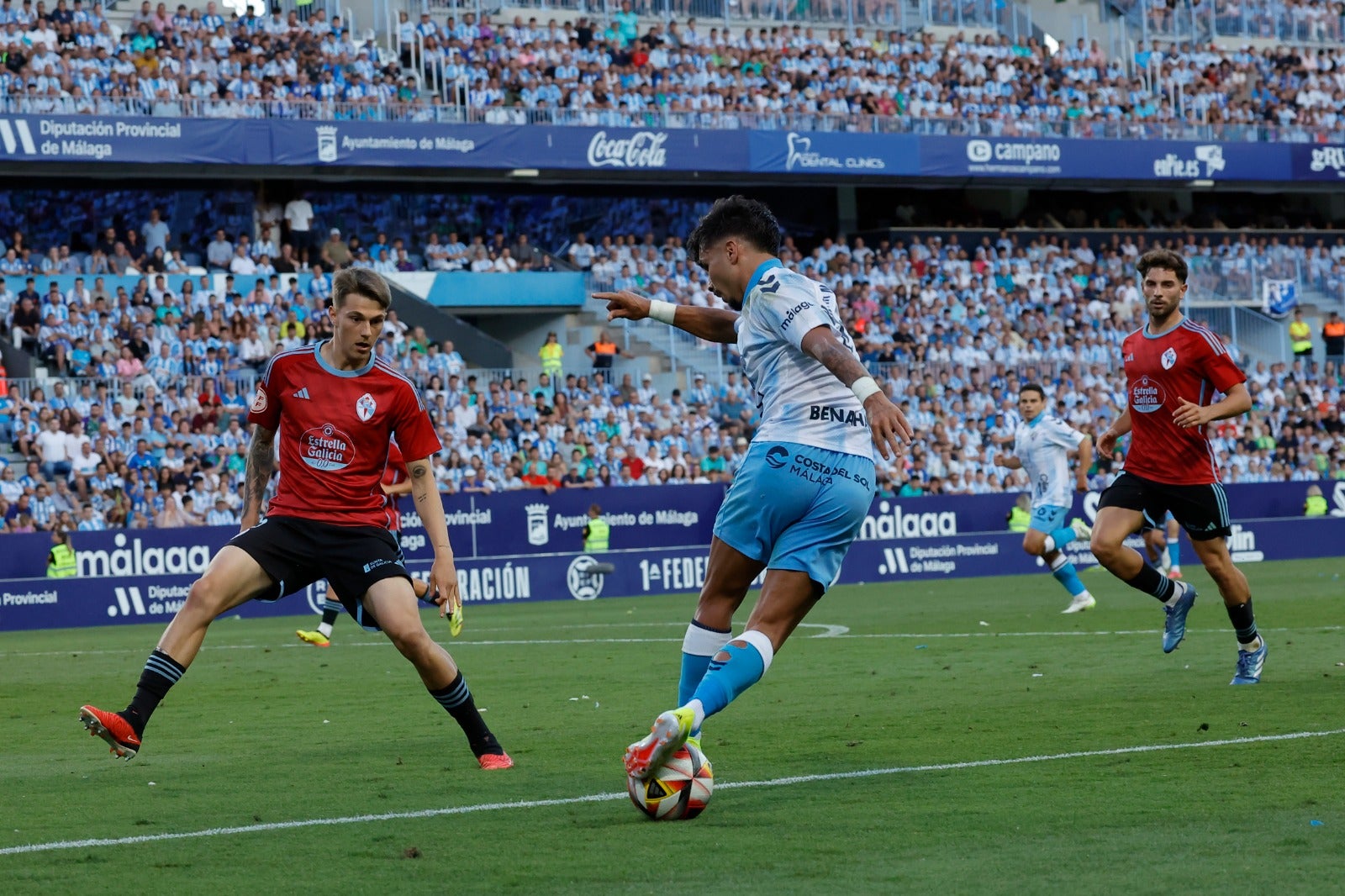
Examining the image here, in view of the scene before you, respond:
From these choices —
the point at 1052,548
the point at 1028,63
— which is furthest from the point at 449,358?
the point at 1028,63

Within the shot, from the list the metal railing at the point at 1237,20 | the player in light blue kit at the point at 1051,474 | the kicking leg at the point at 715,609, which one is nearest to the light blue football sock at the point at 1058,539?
the player in light blue kit at the point at 1051,474

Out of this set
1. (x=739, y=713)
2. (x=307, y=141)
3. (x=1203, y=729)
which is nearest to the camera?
(x=1203, y=729)

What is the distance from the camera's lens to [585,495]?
2856cm

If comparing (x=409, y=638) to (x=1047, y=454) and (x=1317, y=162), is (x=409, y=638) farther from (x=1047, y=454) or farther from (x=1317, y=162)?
(x=1317, y=162)

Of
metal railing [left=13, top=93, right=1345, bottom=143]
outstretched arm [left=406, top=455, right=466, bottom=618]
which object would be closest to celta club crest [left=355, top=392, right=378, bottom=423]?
outstretched arm [left=406, top=455, right=466, bottom=618]

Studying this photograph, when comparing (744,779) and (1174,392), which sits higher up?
(1174,392)

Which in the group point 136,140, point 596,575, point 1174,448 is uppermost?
point 136,140

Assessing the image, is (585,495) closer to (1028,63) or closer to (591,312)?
(591,312)

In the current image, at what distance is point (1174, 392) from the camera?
11.0 metres

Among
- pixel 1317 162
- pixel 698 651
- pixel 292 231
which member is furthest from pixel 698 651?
pixel 1317 162

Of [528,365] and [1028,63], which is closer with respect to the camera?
[528,365]

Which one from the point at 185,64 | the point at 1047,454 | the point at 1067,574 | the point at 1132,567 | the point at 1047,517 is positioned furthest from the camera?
the point at 185,64

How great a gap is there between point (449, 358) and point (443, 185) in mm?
9185

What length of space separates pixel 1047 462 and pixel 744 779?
12.5 metres
